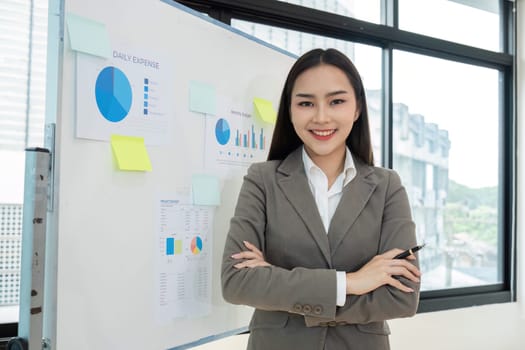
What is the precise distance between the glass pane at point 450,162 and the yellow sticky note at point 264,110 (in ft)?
4.82

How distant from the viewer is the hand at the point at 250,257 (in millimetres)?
1211

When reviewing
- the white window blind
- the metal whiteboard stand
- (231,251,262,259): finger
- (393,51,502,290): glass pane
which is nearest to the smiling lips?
(231,251,262,259): finger

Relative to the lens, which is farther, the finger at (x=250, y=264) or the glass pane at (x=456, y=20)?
the glass pane at (x=456, y=20)

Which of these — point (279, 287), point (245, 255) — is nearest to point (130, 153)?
point (245, 255)

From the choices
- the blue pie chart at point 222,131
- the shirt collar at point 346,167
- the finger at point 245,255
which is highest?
the blue pie chart at point 222,131

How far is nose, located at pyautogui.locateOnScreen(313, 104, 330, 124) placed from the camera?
1.31 m

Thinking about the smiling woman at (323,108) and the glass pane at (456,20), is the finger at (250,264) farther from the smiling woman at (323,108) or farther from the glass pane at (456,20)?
the glass pane at (456,20)

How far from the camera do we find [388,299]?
1188 millimetres

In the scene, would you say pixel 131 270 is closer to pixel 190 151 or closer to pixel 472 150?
pixel 190 151

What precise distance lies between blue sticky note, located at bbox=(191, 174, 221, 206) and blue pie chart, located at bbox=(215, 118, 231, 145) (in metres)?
0.13

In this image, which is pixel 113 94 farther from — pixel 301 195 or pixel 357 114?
pixel 357 114

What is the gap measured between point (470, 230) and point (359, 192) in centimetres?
240

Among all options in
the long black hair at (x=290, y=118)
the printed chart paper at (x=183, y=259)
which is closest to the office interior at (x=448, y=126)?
the long black hair at (x=290, y=118)

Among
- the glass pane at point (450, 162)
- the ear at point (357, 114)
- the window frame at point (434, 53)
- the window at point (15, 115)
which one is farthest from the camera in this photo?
the glass pane at point (450, 162)
